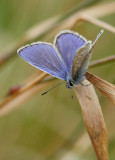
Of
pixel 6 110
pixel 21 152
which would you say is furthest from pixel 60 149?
pixel 6 110

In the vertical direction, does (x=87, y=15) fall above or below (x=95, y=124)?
above

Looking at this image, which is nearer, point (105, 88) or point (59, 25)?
point (105, 88)

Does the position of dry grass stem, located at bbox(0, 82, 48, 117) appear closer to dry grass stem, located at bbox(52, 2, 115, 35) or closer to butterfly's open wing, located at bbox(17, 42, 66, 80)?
butterfly's open wing, located at bbox(17, 42, 66, 80)

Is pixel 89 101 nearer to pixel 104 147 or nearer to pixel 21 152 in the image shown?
pixel 104 147

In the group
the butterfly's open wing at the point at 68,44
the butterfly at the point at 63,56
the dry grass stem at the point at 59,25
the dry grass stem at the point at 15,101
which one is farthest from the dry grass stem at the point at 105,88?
the dry grass stem at the point at 59,25

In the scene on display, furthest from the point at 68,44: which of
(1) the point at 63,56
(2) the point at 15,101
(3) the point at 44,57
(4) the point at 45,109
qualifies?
(4) the point at 45,109

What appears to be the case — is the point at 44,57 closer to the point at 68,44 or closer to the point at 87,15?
the point at 68,44

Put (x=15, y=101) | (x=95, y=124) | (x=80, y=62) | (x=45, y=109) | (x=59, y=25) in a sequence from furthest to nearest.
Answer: (x=45, y=109), (x=59, y=25), (x=15, y=101), (x=80, y=62), (x=95, y=124)
